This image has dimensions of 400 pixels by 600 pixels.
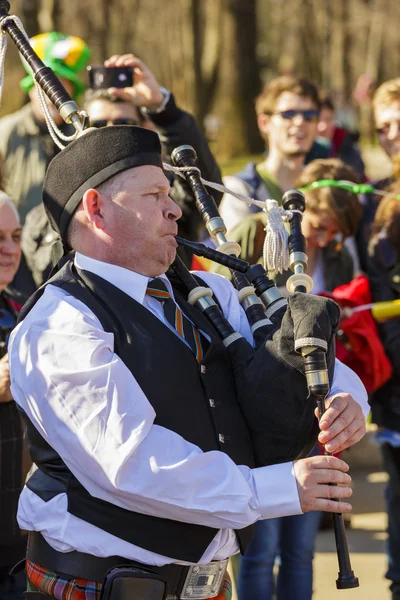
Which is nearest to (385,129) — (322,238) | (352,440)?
(322,238)

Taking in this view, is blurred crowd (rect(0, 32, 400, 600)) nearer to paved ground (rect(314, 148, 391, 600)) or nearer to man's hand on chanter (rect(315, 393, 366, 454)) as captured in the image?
paved ground (rect(314, 148, 391, 600))

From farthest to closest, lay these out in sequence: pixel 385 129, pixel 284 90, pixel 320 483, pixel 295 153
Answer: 1. pixel 385 129
2. pixel 284 90
3. pixel 295 153
4. pixel 320 483

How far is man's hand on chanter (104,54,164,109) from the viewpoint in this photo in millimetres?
3990

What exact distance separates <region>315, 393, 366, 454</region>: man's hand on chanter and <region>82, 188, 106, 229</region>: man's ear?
0.73 metres

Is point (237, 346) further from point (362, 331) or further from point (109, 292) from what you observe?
point (362, 331)

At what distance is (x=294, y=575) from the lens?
4074 millimetres

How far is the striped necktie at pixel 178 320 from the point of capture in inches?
108

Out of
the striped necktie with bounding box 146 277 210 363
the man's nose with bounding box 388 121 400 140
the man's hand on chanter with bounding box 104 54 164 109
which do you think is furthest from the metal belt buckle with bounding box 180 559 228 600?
the man's nose with bounding box 388 121 400 140

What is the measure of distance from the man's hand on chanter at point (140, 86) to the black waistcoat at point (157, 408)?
1.44m

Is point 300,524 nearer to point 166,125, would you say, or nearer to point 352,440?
point 352,440

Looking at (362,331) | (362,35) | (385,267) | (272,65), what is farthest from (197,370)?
(362,35)

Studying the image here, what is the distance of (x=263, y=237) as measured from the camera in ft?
13.2

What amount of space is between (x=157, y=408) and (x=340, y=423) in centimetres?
45

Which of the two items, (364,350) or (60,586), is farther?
(364,350)
